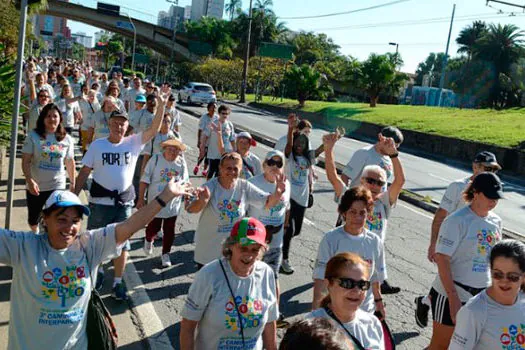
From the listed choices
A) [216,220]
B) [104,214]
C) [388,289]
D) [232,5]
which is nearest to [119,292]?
[104,214]

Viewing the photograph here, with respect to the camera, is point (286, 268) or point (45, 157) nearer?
point (45, 157)

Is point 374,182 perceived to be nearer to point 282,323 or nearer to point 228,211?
point 228,211

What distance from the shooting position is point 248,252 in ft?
11.3

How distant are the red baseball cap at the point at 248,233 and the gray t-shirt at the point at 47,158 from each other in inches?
152

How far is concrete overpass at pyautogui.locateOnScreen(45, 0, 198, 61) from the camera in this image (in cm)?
7419

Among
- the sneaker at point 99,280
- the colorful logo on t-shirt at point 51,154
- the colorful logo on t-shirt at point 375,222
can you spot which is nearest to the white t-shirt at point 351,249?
the colorful logo on t-shirt at point 375,222

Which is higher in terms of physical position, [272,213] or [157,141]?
[157,141]

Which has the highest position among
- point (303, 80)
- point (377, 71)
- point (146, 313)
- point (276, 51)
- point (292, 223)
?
point (276, 51)

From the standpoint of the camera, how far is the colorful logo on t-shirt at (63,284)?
3266 mm

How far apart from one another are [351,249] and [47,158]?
3953 millimetres

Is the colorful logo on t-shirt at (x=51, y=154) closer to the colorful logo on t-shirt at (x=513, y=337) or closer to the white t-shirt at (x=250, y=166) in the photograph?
the white t-shirt at (x=250, y=166)

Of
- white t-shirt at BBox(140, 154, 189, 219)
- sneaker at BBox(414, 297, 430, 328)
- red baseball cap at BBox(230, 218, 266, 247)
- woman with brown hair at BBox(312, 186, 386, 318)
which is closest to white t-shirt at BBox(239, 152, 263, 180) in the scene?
white t-shirt at BBox(140, 154, 189, 219)

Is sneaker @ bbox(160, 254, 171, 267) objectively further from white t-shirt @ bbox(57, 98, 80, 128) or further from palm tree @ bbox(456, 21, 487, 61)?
palm tree @ bbox(456, 21, 487, 61)

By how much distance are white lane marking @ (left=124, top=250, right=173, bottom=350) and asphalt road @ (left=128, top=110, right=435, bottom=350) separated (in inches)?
1.3
